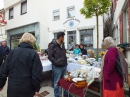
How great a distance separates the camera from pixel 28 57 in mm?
2145

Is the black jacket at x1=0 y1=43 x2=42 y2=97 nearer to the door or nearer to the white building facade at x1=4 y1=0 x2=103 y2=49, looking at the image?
the white building facade at x1=4 y1=0 x2=103 y2=49

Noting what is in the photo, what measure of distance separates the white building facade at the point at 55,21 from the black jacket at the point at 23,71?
10.5 meters

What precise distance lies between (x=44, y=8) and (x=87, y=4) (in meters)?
8.16

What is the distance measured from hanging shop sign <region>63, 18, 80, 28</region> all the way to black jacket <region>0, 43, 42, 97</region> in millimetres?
11458

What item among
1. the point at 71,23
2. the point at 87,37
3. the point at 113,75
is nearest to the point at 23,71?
the point at 113,75

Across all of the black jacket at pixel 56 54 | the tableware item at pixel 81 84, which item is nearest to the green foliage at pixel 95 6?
the black jacket at pixel 56 54

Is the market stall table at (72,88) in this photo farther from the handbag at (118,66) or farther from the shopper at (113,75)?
the handbag at (118,66)

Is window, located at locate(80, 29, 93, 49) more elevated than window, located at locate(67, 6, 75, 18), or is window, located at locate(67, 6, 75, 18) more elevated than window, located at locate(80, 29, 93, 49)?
window, located at locate(67, 6, 75, 18)

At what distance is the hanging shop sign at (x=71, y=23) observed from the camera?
1323 centimetres

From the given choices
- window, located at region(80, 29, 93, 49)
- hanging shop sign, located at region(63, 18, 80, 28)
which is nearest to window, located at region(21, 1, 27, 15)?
hanging shop sign, located at region(63, 18, 80, 28)

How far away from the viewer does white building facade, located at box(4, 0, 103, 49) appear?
42.0 feet

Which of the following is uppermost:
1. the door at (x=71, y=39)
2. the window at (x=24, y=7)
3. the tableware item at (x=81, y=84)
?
the window at (x=24, y=7)

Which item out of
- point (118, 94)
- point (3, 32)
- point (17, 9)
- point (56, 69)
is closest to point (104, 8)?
point (56, 69)

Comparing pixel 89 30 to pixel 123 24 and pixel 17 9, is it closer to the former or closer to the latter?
pixel 123 24
